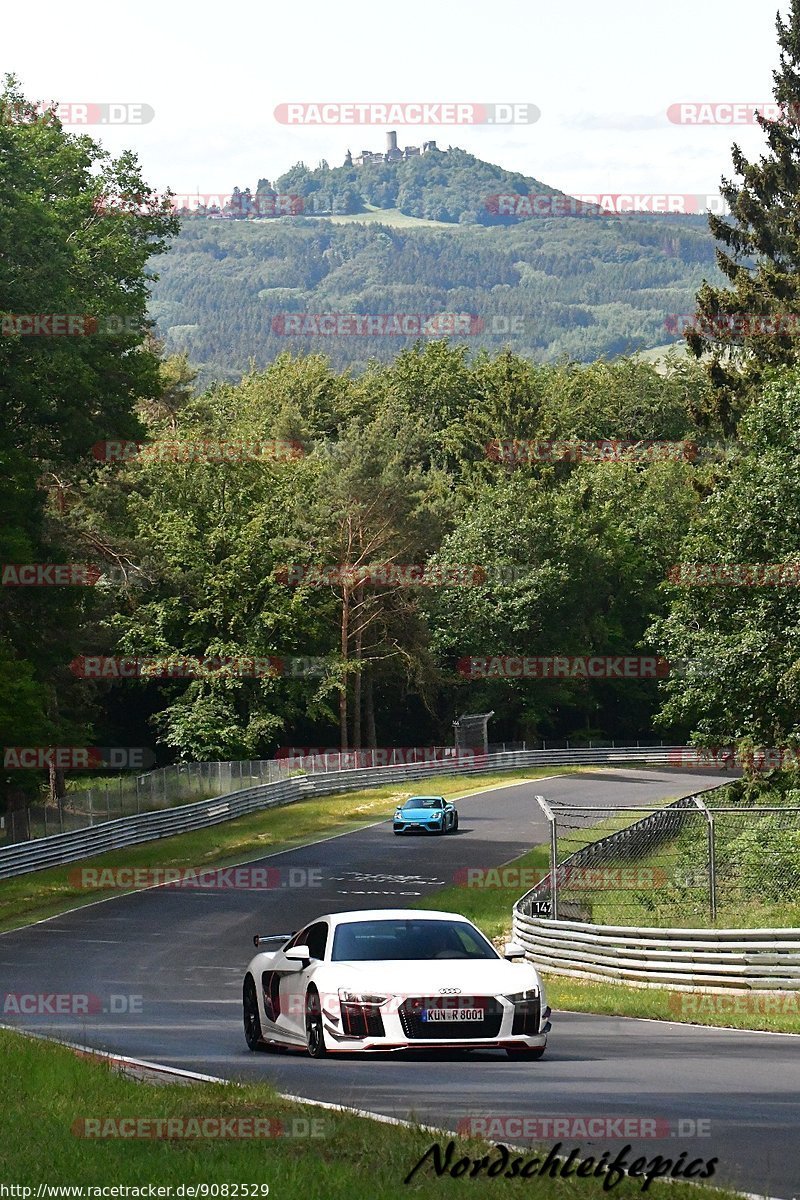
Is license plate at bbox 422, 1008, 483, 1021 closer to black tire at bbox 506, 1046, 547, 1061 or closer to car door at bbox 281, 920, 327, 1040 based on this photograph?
black tire at bbox 506, 1046, 547, 1061

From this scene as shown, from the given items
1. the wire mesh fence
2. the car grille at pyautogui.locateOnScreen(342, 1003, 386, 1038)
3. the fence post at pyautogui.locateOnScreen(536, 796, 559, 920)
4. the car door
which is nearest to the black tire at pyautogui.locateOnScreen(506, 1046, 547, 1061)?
the car grille at pyautogui.locateOnScreen(342, 1003, 386, 1038)

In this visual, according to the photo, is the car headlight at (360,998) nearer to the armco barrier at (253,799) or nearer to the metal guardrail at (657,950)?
the metal guardrail at (657,950)

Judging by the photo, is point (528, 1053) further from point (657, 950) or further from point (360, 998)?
point (657, 950)

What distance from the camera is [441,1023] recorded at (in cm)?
1348

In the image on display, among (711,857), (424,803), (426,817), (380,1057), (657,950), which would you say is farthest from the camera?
(424,803)

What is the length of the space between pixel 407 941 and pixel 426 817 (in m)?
38.0

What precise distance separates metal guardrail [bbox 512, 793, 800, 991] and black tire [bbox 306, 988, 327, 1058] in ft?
22.8

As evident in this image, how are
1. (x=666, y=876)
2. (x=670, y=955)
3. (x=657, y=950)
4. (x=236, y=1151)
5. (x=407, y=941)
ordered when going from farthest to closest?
(x=666, y=876)
(x=657, y=950)
(x=670, y=955)
(x=407, y=941)
(x=236, y=1151)

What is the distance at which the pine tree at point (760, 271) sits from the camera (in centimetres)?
5284

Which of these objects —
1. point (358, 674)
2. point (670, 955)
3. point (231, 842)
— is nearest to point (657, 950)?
point (670, 955)

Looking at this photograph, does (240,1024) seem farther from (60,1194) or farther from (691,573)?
(691,573)

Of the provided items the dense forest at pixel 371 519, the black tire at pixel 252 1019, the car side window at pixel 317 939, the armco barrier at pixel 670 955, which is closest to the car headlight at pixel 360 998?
the car side window at pixel 317 939

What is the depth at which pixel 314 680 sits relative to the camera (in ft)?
254

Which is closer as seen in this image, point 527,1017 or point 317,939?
point 527,1017
